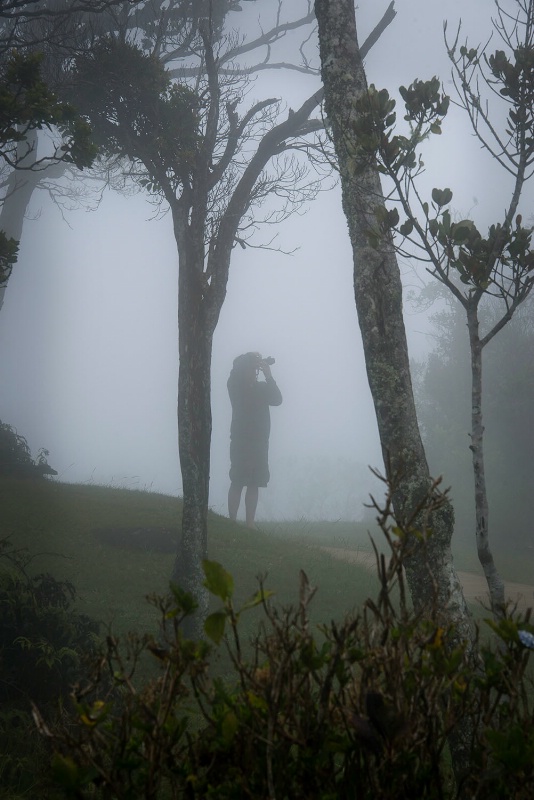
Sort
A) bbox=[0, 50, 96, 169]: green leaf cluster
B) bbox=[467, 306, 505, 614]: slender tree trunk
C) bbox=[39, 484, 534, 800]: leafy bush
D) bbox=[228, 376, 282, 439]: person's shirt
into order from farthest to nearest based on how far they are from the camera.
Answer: bbox=[228, 376, 282, 439]: person's shirt < bbox=[0, 50, 96, 169]: green leaf cluster < bbox=[467, 306, 505, 614]: slender tree trunk < bbox=[39, 484, 534, 800]: leafy bush

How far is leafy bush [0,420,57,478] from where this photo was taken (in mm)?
11062

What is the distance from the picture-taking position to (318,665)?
4.72ft

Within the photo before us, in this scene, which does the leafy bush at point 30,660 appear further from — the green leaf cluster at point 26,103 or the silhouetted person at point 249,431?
the silhouetted person at point 249,431

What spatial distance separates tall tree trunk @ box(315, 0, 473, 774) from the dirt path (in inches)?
189

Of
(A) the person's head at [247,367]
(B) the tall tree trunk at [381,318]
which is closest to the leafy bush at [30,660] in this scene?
(B) the tall tree trunk at [381,318]

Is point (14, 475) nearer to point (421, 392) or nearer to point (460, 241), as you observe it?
point (460, 241)

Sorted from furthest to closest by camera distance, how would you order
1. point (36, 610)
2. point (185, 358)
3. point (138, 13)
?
point (138, 13) → point (185, 358) → point (36, 610)

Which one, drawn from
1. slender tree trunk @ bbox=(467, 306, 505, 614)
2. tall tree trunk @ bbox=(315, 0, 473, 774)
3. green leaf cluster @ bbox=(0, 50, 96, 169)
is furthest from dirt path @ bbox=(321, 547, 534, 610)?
green leaf cluster @ bbox=(0, 50, 96, 169)

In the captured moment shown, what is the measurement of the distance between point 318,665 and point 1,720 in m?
3.33

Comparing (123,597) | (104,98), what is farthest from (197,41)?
(123,597)

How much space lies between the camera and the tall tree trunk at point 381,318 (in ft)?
11.6

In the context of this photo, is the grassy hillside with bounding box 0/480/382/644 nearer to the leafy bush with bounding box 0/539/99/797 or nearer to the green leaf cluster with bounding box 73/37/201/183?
the leafy bush with bounding box 0/539/99/797

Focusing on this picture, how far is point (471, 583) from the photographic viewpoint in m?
9.26

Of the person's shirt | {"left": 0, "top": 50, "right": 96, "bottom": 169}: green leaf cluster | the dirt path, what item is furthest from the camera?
the person's shirt
